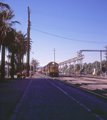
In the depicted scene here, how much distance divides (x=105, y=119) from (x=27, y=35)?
1548 inches

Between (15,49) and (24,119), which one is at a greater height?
(15,49)

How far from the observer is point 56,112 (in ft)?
24.4

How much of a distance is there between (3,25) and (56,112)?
1583 centimetres

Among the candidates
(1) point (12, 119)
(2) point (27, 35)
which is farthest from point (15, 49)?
(1) point (12, 119)

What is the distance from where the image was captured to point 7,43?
83.5ft

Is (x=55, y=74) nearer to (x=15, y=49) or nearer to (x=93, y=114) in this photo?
(x=15, y=49)

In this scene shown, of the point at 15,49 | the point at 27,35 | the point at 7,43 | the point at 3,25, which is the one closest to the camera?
the point at 3,25

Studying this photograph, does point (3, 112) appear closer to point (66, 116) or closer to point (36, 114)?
point (36, 114)

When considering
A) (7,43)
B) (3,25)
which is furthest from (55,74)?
(3,25)

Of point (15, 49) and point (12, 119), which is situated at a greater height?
point (15, 49)

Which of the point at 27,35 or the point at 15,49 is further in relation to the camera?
the point at 27,35

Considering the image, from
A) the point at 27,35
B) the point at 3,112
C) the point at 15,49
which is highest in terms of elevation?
the point at 27,35

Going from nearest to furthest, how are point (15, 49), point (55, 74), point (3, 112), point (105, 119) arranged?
1. point (105, 119)
2. point (3, 112)
3. point (15, 49)
4. point (55, 74)

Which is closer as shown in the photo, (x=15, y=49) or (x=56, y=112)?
(x=56, y=112)
